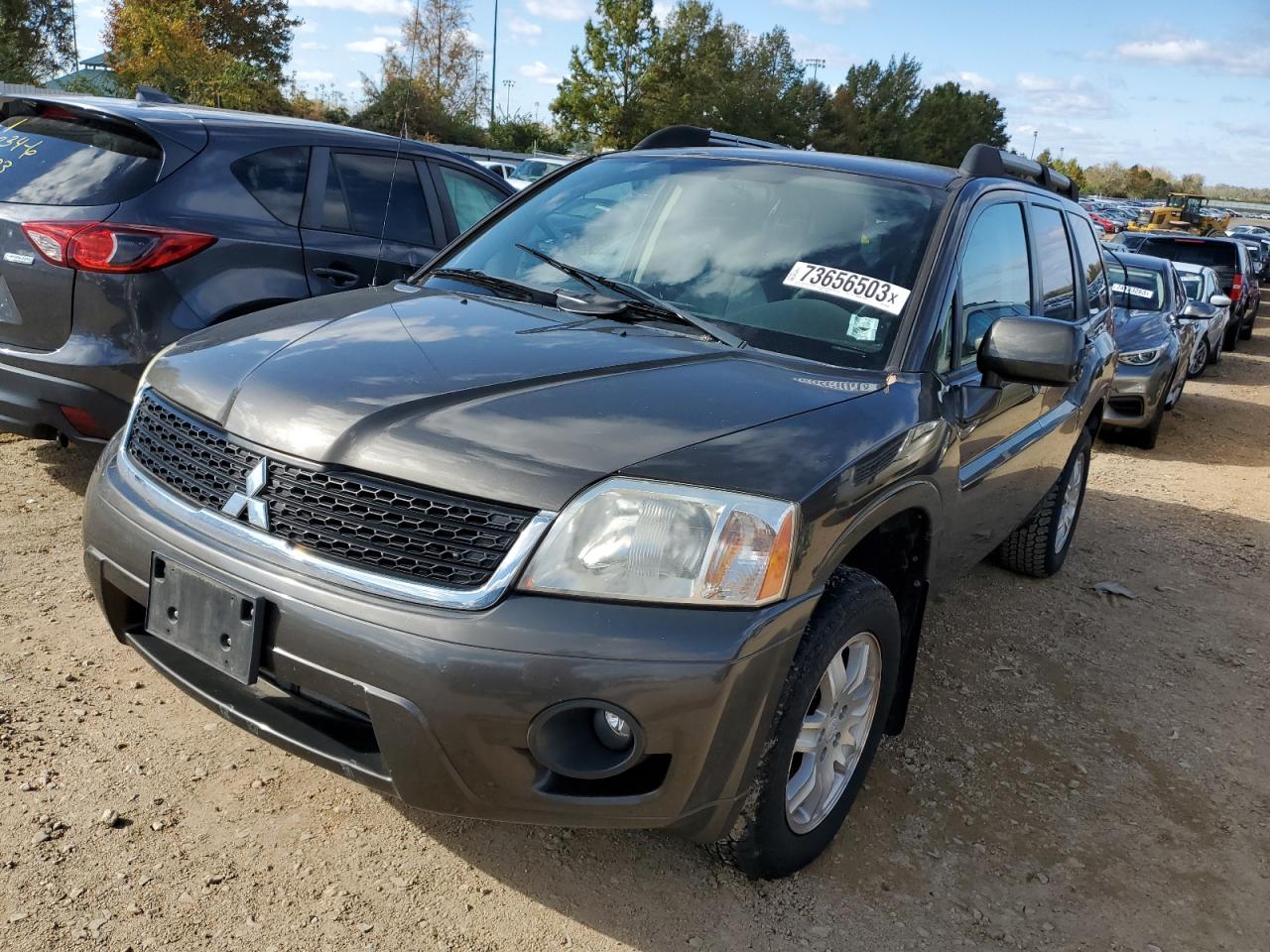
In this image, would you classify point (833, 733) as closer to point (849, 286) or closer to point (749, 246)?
point (849, 286)

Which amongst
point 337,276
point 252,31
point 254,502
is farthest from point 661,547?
point 252,31

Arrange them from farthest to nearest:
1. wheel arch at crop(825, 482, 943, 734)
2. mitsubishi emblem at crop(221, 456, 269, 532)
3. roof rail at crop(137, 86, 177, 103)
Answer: roof rail at crop(137, 86, 177, 103)
wheel arch at crop(825, 482, 943, 734)
mitsubishi emblem at crop(221, 456, 269, 532)

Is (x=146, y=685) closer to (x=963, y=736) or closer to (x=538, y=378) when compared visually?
(x=538, y=378)

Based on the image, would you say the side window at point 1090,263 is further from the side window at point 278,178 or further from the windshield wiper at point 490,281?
the side window at point 278,178

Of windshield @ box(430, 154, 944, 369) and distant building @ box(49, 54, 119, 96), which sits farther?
distant building @ box(49, 54, 119, 96)

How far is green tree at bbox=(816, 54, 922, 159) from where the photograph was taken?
78500mm

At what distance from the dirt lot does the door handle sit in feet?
4.81

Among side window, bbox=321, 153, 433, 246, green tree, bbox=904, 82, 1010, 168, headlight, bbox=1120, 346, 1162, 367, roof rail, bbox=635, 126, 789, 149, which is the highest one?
green tree, bbox=904, 82, 1010, 168

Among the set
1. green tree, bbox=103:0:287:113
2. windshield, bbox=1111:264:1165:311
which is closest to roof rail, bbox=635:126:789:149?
windshield, bbox=1111:264:1165:311

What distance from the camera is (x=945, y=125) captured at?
82.6 meters

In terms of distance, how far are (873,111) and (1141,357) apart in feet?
260

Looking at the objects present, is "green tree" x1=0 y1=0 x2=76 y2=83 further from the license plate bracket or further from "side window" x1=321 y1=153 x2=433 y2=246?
the license plate bracket

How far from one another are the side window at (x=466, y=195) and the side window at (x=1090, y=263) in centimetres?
281

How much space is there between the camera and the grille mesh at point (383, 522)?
2.10 meters
